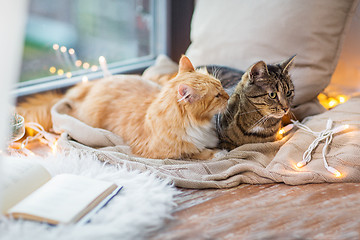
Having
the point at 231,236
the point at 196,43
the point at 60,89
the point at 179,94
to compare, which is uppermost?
the point at 196,43

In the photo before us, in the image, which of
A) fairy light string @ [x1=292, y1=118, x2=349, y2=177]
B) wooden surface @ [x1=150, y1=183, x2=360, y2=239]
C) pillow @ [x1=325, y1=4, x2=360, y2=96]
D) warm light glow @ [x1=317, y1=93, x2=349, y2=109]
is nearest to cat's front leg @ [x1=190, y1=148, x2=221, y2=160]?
wooden surface @ [x1=150, y1=183, x2=360, y2=239]

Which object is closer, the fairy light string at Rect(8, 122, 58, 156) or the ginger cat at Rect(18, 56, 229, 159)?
the ginger cat at Rect(18, 56, 229, 159)

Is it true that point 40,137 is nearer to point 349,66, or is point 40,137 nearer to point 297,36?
point 297,36

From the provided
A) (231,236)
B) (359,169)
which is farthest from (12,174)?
(359,169)

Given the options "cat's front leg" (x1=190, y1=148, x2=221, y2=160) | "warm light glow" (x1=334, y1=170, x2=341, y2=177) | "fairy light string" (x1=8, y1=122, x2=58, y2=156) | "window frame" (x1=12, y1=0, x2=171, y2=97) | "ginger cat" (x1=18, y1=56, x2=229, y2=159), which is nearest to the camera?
"warm light glow" (x1=334, y1=170, x2=341, y2=177)

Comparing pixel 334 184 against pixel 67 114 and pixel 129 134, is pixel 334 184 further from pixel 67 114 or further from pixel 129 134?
pixel 67 114

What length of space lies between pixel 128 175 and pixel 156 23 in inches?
66.7

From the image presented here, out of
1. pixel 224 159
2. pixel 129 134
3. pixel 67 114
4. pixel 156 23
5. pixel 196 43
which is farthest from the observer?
pixel 156 23

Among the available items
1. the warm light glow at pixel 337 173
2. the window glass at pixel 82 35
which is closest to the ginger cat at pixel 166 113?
the warm light glow at pixel 337 173

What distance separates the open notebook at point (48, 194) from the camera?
99cm

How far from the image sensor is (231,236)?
98 centimetres

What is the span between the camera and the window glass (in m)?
2.14

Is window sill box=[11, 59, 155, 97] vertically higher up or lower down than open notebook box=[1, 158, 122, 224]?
higher up

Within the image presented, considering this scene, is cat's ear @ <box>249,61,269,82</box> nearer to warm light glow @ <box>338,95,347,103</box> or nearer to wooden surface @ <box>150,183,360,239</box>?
wooden surface @ <box>150,183,360,239</box>
